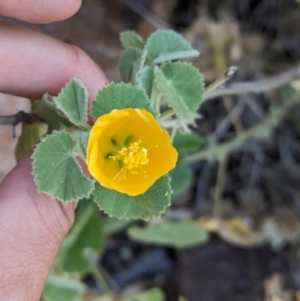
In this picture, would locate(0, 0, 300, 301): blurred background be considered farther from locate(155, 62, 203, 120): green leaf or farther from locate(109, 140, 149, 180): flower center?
locate(109, 140, 149, 180): flower center

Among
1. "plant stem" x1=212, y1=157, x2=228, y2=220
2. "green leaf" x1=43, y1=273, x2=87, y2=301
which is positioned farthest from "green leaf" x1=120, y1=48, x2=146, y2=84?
"plant stem" x1=212, y1=157, x2=228, y2=220

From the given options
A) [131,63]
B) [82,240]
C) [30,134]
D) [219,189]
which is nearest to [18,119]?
[30,134]

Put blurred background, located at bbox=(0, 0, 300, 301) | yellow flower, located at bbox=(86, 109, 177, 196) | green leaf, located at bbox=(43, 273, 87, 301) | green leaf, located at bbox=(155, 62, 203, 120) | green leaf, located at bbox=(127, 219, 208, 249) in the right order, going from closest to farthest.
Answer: yellow flower, located at bbox=(86, 109, 177, 196), green leaf, located at bbox=(155, 62, 203, 120), green leaf, located at bbox=(43, 273, 87, 301), green leaf, located at bbox=(127, 219, 208, 249), blurred background, located at bbox=(0, 0, 300, 301)

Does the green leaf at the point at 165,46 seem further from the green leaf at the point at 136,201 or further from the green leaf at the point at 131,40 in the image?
the green leaf at the point at 136,201

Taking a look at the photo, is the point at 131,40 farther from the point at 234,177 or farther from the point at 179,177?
the point at 234,177

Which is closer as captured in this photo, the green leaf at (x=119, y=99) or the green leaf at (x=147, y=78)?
the green leaf at (x=119, y=99)

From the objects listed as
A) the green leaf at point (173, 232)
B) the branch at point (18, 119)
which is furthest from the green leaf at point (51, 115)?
the green leaf at point (173, 232)

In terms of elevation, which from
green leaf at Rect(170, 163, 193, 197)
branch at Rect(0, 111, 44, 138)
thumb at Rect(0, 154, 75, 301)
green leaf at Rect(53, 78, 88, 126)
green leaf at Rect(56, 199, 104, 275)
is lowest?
green leaf at Rect(56, 199, 104, 275)
